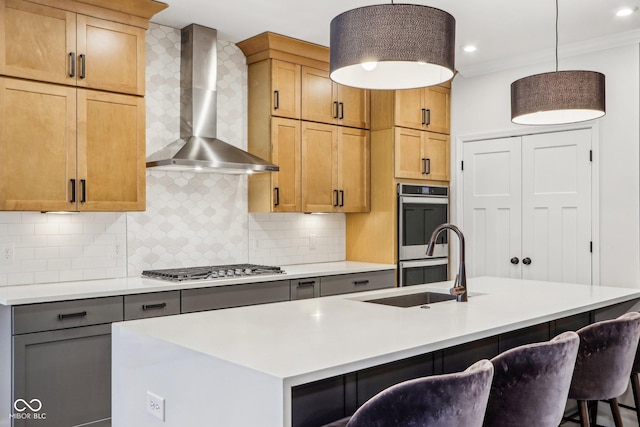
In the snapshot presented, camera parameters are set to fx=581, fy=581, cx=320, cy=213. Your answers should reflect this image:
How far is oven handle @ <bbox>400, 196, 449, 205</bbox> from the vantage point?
524 centimetres

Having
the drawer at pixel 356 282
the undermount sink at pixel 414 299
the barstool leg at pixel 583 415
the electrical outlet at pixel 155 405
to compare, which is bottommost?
the barstool leg at pixel 583 415

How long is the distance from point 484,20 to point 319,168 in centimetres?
174

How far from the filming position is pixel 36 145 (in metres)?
3.40

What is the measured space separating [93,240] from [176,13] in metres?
1.67

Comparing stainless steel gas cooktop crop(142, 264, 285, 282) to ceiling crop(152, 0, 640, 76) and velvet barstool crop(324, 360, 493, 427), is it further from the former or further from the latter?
velvet barstool crop(324, 360, 493, 427)

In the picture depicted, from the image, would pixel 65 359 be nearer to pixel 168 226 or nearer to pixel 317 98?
pixel 168 226

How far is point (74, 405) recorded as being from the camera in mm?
3225

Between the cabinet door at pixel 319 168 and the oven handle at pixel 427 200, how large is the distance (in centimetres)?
64

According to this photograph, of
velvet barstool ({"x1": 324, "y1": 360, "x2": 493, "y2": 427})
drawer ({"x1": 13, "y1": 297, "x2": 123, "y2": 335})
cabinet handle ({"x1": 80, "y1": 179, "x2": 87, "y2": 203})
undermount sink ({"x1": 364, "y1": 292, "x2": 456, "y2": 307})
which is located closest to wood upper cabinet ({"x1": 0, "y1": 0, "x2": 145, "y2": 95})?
cabinet handle ({"x1": 80, "y1": 179, "x2": 87, "y2": 203})

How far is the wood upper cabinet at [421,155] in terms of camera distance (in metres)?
5.22

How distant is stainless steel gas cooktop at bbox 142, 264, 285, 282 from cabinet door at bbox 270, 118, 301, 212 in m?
0.61

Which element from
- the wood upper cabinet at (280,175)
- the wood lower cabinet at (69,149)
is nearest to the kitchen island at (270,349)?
the wood lower cabinet at (69,149)

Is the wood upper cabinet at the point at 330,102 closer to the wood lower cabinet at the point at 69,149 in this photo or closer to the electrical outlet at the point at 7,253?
the wood lower cabinet at the point at 69,149

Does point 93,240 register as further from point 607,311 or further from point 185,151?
point 607,311
